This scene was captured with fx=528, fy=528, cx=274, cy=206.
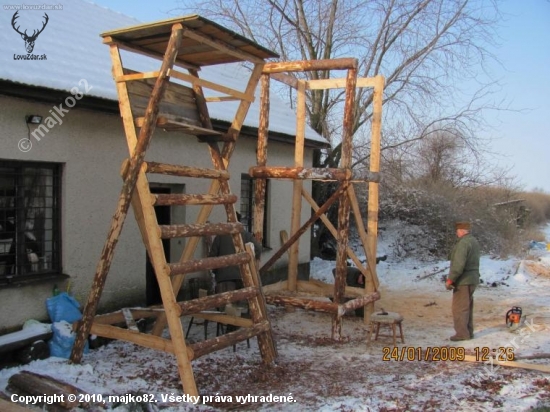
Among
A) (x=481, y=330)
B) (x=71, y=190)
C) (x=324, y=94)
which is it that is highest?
(x=324, y=94)

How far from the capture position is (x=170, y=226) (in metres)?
5.06

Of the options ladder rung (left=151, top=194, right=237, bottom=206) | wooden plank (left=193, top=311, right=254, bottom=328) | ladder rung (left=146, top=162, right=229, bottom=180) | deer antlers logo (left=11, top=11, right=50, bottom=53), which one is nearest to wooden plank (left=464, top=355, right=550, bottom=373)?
wooden plank (left=193, top=311, right=254, bottom=328)

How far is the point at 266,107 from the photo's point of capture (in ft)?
25.2

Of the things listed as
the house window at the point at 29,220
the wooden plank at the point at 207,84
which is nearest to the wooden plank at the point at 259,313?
the wooden plank at the point at 207,84

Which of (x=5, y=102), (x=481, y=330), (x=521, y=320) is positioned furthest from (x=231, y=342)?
(x=521, y=320)

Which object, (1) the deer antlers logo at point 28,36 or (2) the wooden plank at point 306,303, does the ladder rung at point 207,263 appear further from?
Result: (1) the deer antlers logo at point 28,36

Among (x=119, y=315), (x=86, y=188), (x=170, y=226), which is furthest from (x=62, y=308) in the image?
(x=170, y=226)

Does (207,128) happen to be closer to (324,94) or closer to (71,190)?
(71,190)

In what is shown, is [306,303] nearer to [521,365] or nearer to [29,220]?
[521,365]

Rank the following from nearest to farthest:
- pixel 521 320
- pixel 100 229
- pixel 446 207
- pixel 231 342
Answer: pixel 231 342, pixel 100 229, pixel 521 320, pixel 446 207

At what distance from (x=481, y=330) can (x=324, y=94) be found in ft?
30.8

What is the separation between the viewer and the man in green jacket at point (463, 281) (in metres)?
7.20

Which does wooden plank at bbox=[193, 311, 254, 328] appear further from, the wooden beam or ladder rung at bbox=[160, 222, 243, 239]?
the wooden beam

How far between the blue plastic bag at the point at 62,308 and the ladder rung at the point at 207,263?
207cm
